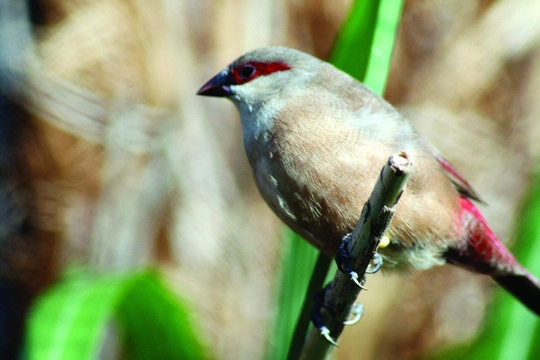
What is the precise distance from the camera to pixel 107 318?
1.95 m

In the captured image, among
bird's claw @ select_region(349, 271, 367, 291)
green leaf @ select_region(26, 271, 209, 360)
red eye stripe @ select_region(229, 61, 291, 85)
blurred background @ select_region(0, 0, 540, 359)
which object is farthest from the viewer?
blurred background @ select_region(0, 0, 540, 359)

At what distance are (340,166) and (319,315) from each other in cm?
36

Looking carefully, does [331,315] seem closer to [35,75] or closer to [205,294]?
[205,294]

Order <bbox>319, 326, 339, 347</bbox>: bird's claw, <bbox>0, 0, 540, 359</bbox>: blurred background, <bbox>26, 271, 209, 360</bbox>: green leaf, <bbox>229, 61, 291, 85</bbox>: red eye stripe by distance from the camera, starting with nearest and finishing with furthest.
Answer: <bbox>319, 326, 339, 347</bbox>: bird's claw
<bbox>26, 271, 209, 360</bbox>: green leaf
<bbox>229, 61, 291, 85</bbox>: red eye stripe
<bbox>0, 0, 540, 359</bbox>: blurred background

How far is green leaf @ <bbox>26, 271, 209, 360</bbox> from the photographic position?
1773 millimetres

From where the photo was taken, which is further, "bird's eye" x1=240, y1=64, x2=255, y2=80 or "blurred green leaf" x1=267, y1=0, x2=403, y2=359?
"bird's eye" x1=240, y1=64, x2=255, y2=80

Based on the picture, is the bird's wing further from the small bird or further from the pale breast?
the pale breast

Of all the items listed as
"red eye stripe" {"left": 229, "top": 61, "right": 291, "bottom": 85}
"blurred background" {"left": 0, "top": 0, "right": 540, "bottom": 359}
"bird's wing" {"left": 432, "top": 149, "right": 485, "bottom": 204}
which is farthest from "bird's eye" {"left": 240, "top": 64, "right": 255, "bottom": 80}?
"blurred background" {"left": 0, "top": 0, "right": 540, "bottom": 359}

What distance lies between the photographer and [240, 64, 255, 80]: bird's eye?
1932 millimetres

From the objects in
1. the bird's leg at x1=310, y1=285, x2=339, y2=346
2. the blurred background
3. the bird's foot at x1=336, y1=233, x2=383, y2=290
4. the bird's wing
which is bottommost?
the blurred background

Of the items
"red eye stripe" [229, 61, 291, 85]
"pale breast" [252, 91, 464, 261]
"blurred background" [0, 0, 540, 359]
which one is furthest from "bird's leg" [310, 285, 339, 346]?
"blurred background" [0, 0, 540, 359]

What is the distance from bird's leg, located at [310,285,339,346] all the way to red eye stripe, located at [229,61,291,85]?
0.66 metres

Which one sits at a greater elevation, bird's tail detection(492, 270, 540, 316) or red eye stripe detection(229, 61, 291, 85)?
red eye stripe detection(229, 61, 291, 85)

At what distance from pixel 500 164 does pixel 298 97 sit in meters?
2.41
